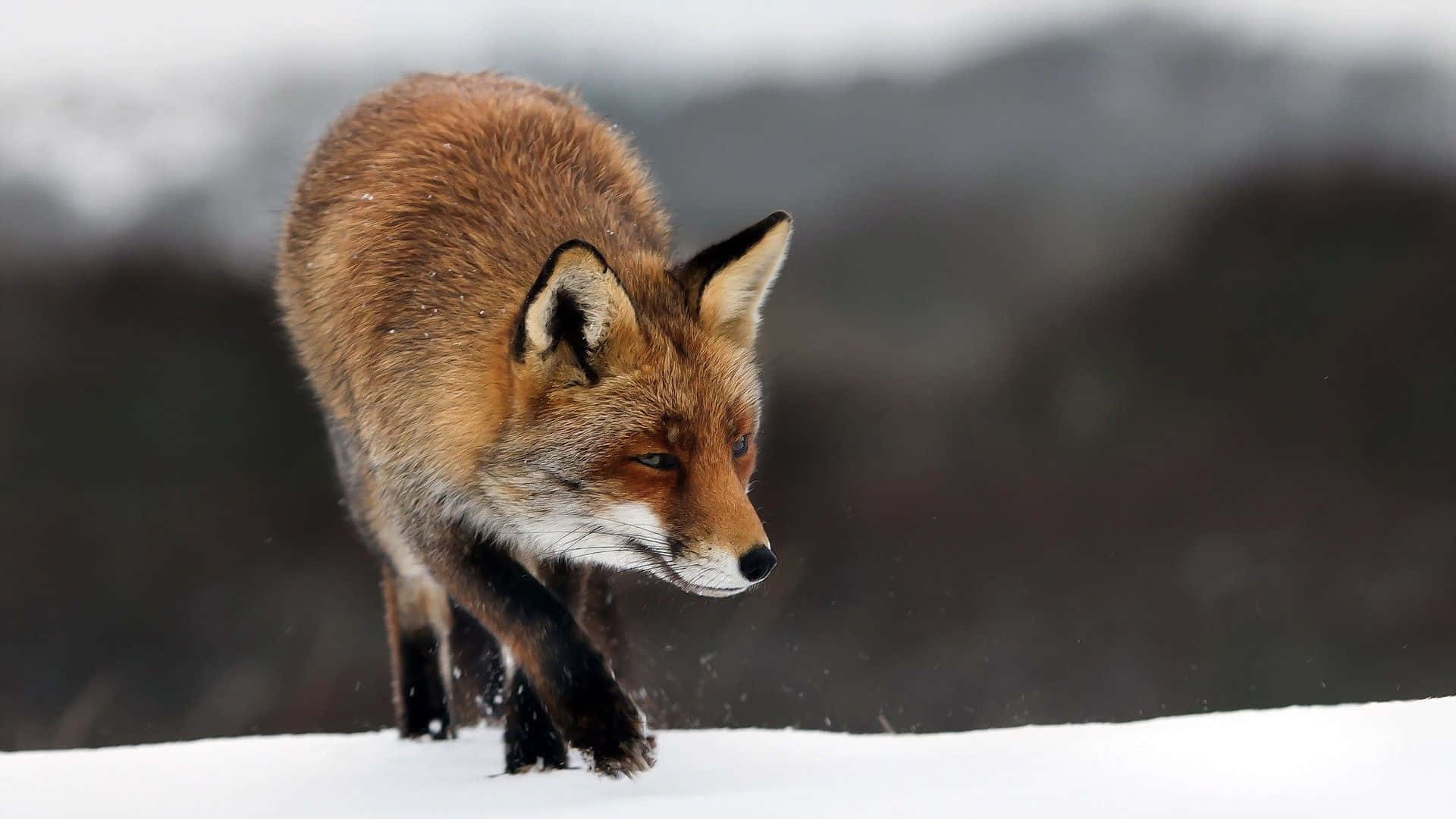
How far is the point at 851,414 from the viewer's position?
13.9 metres

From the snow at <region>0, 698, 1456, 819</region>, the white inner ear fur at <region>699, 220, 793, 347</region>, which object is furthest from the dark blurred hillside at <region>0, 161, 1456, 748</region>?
the white inner ear fur at <region>699, 220, 793, 347</region>

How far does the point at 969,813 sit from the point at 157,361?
13.1m

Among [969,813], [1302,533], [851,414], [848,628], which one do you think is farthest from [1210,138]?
[969,813]

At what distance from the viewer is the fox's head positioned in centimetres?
363

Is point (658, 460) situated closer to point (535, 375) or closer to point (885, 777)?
point (535, 375)

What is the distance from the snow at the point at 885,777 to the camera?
3289mm

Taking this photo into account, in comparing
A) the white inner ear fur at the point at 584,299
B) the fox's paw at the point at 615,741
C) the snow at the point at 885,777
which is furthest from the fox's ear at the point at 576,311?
the snow at the point at 885,777

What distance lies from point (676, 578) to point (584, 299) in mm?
874

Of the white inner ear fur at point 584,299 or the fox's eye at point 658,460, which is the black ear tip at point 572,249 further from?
the fox's eye at point 658,460

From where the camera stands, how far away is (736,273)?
4180 mm

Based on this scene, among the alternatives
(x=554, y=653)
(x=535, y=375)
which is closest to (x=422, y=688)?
(x=554, y=653)

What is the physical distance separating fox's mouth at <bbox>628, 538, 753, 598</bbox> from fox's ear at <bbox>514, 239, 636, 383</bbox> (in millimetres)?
543

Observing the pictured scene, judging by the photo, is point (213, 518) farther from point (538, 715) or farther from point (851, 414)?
point (538, 715)

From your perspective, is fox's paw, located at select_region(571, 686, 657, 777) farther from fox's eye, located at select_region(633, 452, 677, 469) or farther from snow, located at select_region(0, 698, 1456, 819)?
fox's eye, located at select_region(633, 452, 677, 469)
